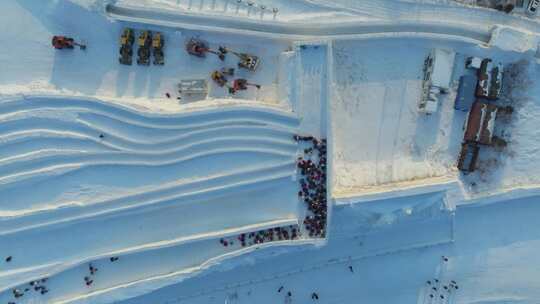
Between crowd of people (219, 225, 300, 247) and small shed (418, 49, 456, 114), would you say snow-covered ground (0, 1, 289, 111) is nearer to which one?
crowd of people (219, 225, 300, 247)

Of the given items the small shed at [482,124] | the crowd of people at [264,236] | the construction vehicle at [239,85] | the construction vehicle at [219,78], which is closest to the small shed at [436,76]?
the small shed at [482,124]

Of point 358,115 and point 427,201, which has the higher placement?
point 358,115

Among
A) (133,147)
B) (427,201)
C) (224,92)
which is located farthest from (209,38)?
(427,201)

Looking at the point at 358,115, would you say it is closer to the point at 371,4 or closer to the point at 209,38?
the point at 371,4

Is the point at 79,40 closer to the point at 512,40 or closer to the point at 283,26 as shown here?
the point at 283,26

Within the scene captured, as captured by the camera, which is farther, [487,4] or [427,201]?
[487,4]

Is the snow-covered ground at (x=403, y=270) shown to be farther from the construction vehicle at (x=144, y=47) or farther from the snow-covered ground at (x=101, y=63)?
the construction vehicle at (x=144, y=47)

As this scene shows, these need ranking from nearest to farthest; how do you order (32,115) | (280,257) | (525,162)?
(32,115), (280,257), (525,162)
